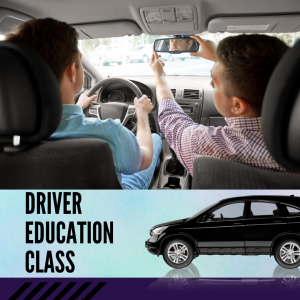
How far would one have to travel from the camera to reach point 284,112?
96cm

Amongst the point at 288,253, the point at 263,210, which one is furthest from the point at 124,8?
the point at 288,253

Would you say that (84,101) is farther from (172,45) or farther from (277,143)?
(277,143)

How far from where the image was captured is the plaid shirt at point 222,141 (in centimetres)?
115

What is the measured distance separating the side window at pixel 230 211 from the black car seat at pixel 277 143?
0.20 feet

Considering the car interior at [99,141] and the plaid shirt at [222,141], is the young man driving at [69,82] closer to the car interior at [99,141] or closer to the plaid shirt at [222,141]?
the car interior at [99,141]

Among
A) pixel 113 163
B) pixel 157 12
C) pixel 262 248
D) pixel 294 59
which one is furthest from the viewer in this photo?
pixel 157 12

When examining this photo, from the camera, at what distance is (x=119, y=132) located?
1.33m

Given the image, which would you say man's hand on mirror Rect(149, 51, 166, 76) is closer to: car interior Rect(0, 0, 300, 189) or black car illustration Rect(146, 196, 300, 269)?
car interior Rect(0, 0, 300, 189)

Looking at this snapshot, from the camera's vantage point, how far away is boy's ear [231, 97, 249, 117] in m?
1.18

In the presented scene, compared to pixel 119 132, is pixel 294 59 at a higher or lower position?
higher

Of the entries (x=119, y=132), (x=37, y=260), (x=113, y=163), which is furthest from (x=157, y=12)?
(x=37, y=260)

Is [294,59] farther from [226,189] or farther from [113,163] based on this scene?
[113,163]

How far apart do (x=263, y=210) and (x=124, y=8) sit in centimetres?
126

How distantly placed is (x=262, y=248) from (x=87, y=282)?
0.61 metres
